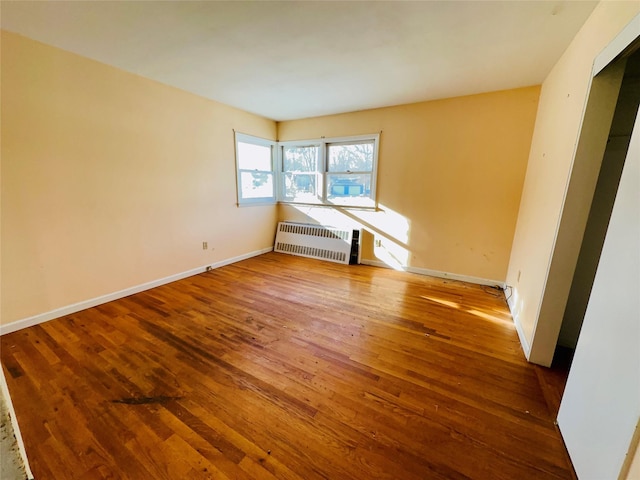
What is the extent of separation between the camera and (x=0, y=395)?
0.47m

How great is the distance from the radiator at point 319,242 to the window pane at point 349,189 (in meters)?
0.49

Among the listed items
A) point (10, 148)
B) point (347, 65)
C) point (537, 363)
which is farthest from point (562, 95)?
point (10, 148)

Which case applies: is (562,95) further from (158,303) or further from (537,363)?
(158,303)

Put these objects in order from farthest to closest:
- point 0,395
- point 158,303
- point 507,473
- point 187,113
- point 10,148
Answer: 1. point 187,113
2. point 158,303
3. point 10,148
4. point 507,473
5. point 0,395

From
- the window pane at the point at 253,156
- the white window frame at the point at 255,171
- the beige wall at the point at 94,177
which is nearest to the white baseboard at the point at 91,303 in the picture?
the beige wall at the point at 94,177

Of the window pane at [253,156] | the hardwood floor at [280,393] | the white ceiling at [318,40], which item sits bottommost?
the hardwood floor at [280,393]

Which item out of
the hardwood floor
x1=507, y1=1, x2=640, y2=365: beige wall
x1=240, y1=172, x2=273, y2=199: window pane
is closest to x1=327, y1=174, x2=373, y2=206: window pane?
x1=240, y1=172, x2=273, y2=199: window pane

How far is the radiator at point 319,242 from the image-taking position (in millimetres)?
4305

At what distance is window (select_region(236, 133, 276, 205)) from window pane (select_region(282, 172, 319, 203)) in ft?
0.87

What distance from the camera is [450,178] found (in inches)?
136

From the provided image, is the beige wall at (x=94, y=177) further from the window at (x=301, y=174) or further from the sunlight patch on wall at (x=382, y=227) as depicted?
the sunlight patch on wall at (x=382, y=227)

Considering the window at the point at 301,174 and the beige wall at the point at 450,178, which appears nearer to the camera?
the beige wall at the point at 450,178

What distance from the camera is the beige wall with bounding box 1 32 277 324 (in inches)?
84.9

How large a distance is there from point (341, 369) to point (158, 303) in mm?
2133
